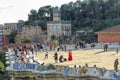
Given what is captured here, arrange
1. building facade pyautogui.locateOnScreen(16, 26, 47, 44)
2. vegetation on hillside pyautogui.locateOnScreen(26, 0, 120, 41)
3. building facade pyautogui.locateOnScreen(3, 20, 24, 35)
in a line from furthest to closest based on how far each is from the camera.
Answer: building facade pyautogui.locateOnScreen(3, 20, 24, 35) → building facade pyautogui.locateOnScreen(16, 26, 47, 44) → vegetation on hillside pyautogui.locateOnScreen(26, 0, 120, 41)

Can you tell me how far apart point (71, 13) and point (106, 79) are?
94000 millimetres

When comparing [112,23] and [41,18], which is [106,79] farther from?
[41,18]

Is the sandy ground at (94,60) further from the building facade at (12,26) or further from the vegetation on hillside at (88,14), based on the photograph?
the building facade at (12,26)

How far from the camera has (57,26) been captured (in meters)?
122

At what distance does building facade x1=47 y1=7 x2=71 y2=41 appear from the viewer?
117438 millimetres

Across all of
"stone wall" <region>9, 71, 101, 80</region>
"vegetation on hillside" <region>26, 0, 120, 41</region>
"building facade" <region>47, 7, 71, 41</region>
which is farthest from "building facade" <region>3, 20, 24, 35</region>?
"stone wall" <region>9, 71, 101, 80</region>

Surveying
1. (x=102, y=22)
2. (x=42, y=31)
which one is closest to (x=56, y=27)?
(x=42, y=31)

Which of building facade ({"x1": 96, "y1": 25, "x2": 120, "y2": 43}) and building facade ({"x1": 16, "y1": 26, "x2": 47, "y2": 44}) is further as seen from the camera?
building facade ({"x1": 16, "y1": 26, "x2": 47, "y2": 44})

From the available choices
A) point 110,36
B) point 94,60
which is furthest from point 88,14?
point 94,60

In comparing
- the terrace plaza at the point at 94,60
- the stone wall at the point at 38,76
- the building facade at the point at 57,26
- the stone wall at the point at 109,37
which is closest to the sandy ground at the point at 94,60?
the terrace plaza at the point at 94,60

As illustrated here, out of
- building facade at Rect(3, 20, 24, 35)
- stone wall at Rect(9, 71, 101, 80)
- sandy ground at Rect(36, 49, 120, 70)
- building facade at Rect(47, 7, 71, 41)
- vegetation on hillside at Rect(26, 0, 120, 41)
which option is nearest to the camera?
stone wall at Rect(9, 71, 101, 80)

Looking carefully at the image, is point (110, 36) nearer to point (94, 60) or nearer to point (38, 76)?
point (94, 60)

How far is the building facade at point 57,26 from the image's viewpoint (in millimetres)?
117438

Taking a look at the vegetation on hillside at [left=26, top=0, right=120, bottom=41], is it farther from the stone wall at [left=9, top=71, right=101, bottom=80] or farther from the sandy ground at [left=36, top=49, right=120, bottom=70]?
the stone wall at [left=9, top=71, right=101, bottom=80]
